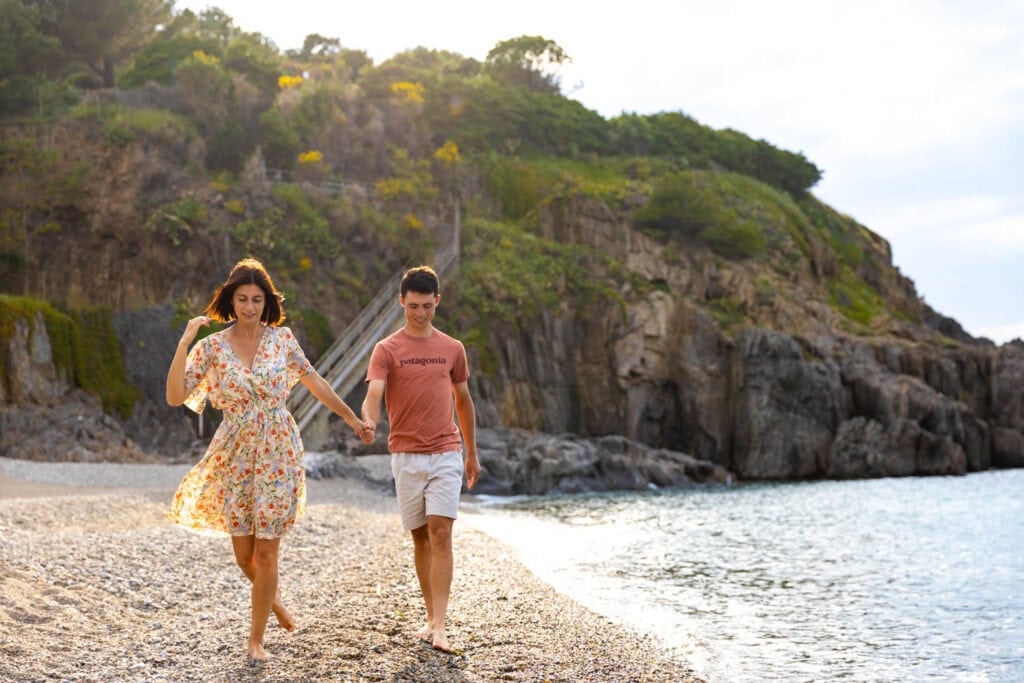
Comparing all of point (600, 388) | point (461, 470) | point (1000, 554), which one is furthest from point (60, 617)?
point (600, 388)

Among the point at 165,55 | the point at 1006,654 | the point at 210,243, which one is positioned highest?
the point at 165,55

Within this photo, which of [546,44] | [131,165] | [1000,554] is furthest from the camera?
[546,44]

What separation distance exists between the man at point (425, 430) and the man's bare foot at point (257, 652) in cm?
103

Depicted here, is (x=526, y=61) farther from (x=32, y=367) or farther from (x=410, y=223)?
(x=32, y=367)

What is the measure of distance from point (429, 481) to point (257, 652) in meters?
1.41

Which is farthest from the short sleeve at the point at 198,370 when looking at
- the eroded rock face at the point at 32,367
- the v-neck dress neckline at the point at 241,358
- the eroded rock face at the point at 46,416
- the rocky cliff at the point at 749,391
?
the rocky cliff at the point at 749,391

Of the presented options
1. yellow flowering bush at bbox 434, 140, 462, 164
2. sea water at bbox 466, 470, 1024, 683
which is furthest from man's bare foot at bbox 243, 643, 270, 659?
yellow flowering bush at bbox 434, 140, 462, 164

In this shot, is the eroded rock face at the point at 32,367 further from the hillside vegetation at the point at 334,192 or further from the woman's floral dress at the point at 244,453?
the woman's floral dress at the point at 244,453

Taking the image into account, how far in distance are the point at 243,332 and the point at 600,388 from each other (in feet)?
114

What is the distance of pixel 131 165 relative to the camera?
3475cm

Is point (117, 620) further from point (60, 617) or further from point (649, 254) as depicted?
point (649, 254)

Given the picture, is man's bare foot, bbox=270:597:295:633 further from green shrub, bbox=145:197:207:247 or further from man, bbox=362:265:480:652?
green shrub, bbox=145:197:207:247

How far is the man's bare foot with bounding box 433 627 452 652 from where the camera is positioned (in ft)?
20.5

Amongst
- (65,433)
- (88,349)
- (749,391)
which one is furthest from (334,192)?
(749,391)
